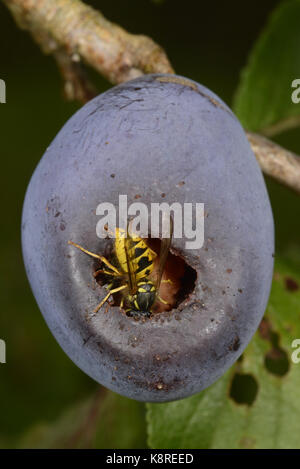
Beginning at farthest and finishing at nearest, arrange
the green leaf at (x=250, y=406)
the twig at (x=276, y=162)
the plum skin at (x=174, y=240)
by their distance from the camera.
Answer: the green leaf at (x=250, y=406) < the twig at (x=276, y=162) < the plum skin at (x=174, y=240)

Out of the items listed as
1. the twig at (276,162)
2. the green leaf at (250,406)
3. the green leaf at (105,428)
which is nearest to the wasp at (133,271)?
the twig at (276,162)

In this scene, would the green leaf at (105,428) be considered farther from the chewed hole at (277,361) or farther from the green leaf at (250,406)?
the chewed hole at (277,361)

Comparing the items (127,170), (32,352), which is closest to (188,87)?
(127,170)

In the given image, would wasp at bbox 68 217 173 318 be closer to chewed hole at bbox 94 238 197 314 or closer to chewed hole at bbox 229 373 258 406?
chewed hole at bbox 94 238 197 314

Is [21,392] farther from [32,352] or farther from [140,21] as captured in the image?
[140,21]

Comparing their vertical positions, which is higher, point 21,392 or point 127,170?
point 127,170
